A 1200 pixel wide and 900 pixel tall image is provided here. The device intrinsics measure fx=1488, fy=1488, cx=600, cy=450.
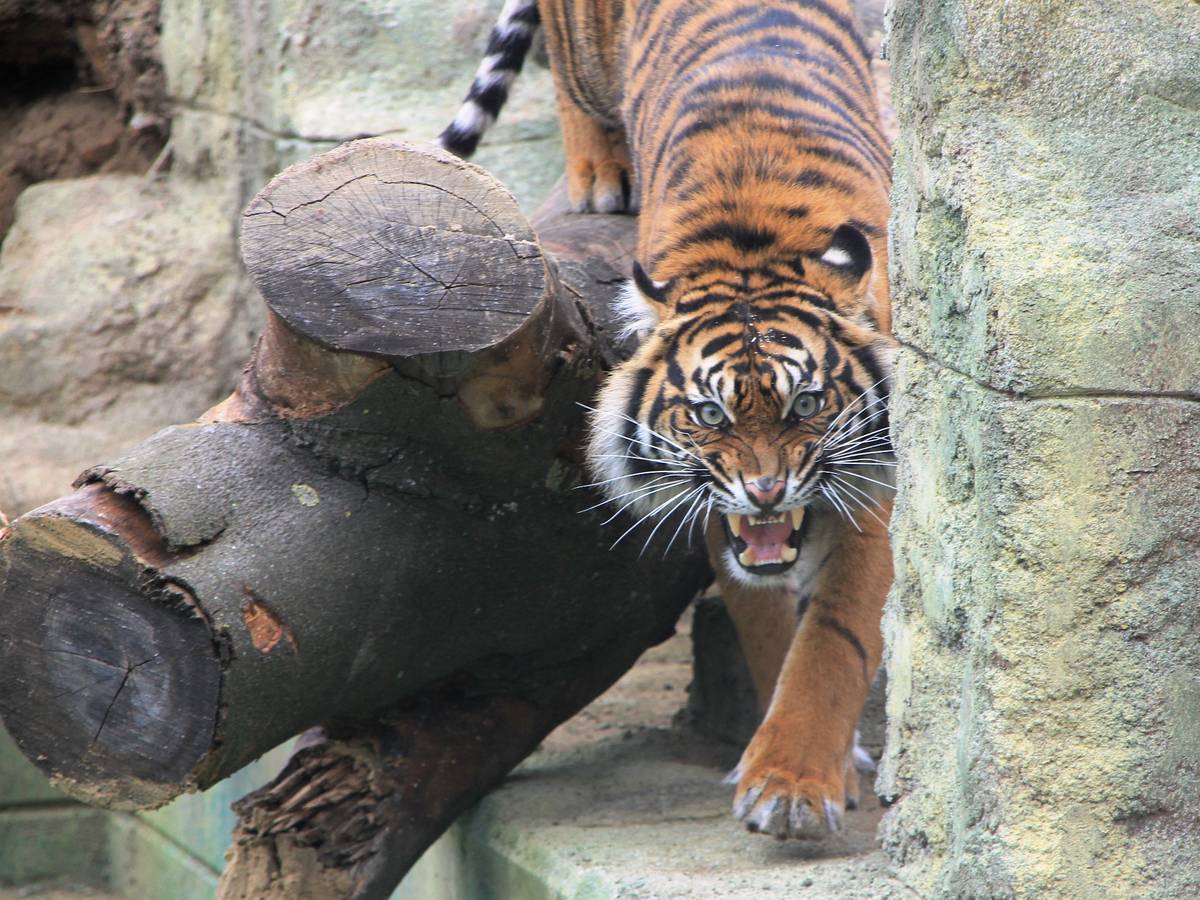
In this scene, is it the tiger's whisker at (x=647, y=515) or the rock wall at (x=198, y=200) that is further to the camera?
the rock wall at (x=198, y=200)

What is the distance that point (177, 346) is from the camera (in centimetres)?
543

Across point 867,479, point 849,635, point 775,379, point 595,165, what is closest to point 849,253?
point 775,379

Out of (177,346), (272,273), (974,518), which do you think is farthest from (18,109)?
(974,518)

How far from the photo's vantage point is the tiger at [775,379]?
2855mm

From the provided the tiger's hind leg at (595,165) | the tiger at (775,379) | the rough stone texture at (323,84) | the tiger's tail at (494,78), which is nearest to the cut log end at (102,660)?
the tiger at (775,379)

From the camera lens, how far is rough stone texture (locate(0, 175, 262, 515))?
5.30 metres

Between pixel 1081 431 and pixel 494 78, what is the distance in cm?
282

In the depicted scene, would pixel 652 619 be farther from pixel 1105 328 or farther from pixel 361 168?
pixel 1105 328

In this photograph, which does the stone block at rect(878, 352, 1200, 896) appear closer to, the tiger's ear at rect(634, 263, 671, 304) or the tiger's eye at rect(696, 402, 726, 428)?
the tiger's eye at rect(696, 402, 726, 428)

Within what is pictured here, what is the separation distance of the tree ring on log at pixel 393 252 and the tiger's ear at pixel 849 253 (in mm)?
750

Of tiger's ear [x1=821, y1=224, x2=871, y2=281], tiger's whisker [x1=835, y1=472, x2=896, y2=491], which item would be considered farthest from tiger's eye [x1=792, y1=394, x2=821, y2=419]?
tiger's ear [x1=821, y1=224, x2=871, y2=281]

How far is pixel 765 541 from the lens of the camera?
2.93 meters

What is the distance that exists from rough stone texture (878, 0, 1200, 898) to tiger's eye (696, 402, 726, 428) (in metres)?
0.95

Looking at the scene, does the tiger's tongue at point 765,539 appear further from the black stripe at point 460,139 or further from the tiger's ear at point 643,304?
the black stripe at point 460,139
